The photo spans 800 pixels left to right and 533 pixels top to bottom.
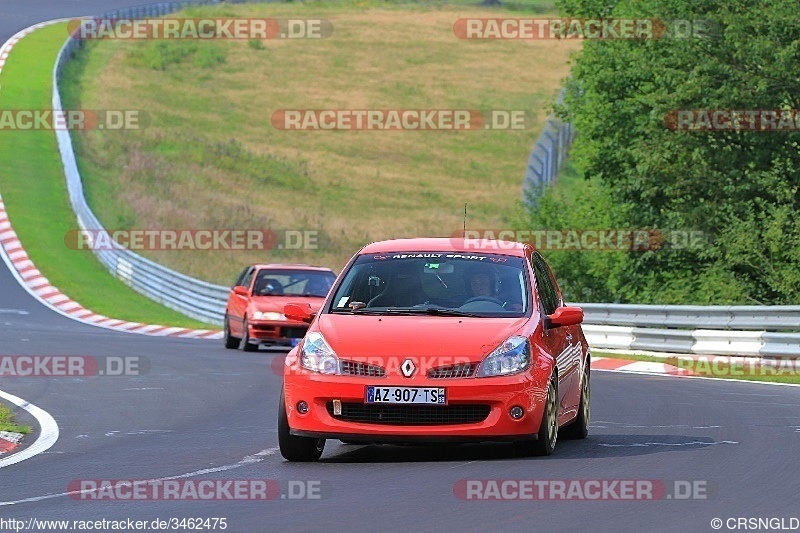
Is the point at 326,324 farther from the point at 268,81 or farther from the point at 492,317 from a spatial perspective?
the point at 268,81

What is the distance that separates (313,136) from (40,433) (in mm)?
60275

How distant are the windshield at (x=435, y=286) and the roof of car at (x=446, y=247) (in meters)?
0.09

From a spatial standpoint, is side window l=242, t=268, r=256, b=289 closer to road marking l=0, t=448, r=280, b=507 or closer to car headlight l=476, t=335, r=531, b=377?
road marking l=0, t=448, r=280, b=507

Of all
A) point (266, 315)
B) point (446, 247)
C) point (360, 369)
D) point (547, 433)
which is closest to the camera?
point (360, 369)

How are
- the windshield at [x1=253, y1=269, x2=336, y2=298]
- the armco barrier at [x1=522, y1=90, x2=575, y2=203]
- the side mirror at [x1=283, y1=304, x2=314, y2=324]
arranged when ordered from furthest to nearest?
the armco barrier at [x1=522, y1=90, x2=575, y2=203]
the windshield at [x1=253, y1=269, x2=336, y2=298]
the side mirror at [x1=283, y1=304, x2=314, y2=324]

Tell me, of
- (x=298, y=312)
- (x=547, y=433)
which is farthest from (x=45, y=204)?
(x=547, y=433)

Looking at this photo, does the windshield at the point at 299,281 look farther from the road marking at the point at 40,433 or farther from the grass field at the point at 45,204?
the road marking at the point at 40,433

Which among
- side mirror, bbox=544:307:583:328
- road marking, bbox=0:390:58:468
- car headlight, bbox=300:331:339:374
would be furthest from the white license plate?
road marking, bbox=0:390:58:468

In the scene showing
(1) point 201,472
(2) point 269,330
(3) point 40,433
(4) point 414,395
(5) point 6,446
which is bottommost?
(2) point 269,330

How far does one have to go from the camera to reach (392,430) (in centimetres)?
1105

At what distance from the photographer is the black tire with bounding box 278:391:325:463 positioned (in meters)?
11.3

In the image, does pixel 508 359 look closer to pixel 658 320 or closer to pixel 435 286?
pixel 435 286

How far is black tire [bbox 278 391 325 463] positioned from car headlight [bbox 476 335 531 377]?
49.8 inches

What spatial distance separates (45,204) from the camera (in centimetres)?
5000
